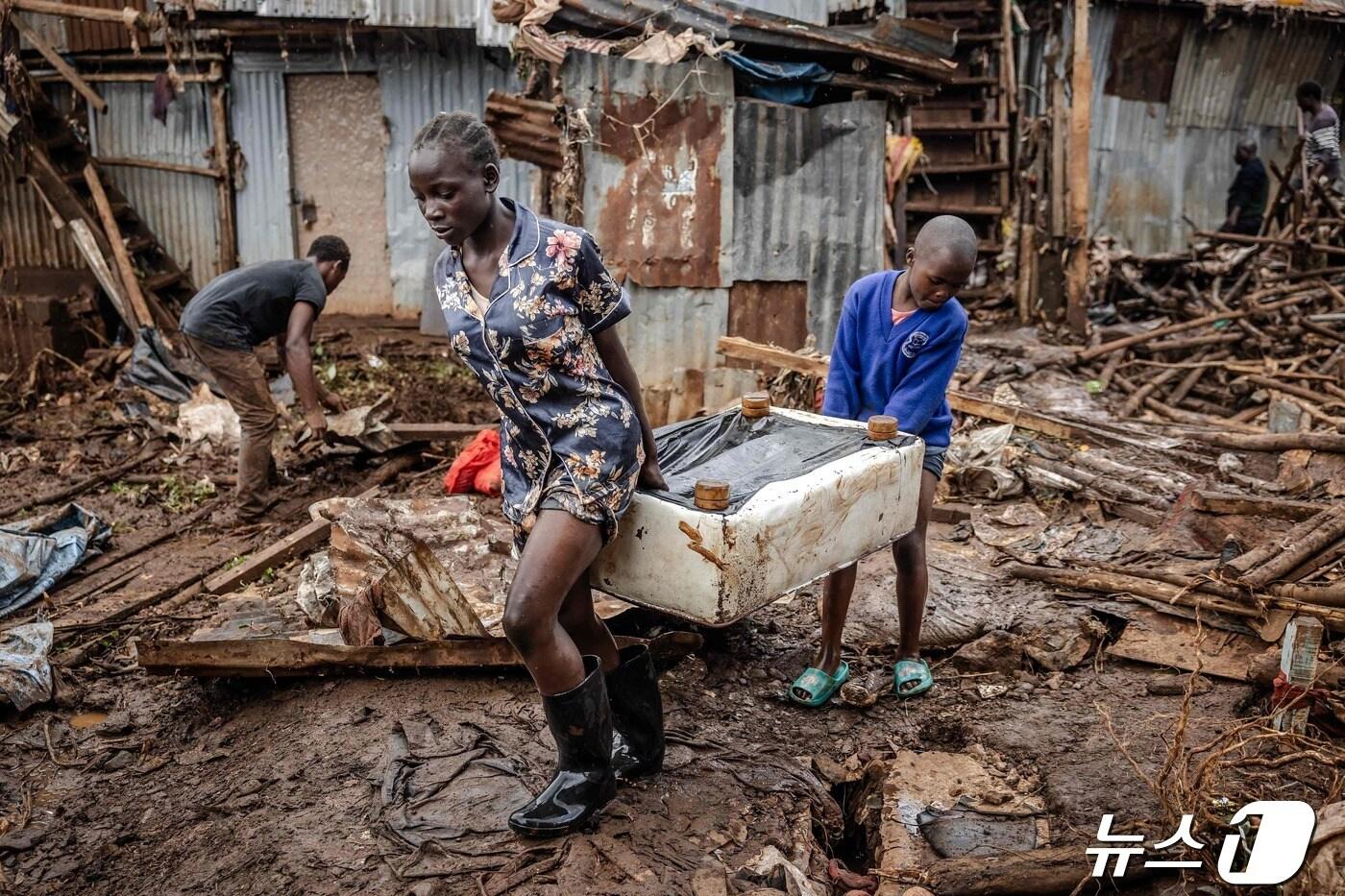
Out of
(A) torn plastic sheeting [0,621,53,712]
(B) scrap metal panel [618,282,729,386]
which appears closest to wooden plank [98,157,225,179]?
(B) scrap metal panel [618,282,729,386]

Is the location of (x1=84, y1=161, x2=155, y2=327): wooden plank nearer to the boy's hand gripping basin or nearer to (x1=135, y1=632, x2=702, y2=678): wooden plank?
(x1=135, y1=632, x2=702, y2=678): wooden plank

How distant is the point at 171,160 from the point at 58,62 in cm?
137

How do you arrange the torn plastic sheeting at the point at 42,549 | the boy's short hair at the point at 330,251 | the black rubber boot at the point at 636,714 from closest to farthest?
1. the black rubber boot at the point at 636,714
2. the torn plastic sheeting at the point at 42,549
3. the boy's short hair at the point at 330,251

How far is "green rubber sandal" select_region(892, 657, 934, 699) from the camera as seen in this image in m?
4.21

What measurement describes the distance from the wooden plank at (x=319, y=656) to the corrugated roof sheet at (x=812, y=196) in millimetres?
4389

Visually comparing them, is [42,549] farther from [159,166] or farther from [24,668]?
[159,166]

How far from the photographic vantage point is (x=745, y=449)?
12.3ft

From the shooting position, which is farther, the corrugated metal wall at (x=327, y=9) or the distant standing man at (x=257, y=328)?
the corrugated metal wall at (x=327, y=9)

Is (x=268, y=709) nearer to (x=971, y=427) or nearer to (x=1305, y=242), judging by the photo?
(x=971, y=427)

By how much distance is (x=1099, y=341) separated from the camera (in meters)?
10.6

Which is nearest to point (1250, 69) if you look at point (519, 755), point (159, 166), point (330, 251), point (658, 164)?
point (658, 164)

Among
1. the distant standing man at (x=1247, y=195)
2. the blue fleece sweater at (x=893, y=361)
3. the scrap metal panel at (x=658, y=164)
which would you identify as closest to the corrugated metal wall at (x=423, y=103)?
the scrap metal panel at (x=658, y=164)

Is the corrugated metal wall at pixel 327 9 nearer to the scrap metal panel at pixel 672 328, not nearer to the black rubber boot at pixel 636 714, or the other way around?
the scrap metal panel at pixel 672 328

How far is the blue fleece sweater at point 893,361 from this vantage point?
3.82 meters
